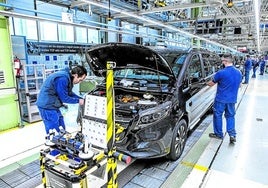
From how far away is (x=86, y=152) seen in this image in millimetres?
1796

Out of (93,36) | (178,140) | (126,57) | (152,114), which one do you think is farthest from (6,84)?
(93,36)

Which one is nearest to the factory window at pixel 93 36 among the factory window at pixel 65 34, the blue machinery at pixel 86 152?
the factory window at pixel 65 34

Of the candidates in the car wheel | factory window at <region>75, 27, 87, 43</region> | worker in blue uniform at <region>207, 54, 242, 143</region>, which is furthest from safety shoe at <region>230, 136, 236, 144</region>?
factory window at <region>75, 27, 87, 43</region>

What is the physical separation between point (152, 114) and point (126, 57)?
100cm

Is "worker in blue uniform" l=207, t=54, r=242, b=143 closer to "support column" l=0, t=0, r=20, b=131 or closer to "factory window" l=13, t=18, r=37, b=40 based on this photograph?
"support column" l=0, t=0, r=20, b=131

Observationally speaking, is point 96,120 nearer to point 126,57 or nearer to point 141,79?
point 126,57

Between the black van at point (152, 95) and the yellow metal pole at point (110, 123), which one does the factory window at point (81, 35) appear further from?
the yellow metal pole at point (110, 123)

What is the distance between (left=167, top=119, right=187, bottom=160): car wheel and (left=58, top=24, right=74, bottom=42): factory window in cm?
883

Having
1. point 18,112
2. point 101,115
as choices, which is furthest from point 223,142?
point 18,112

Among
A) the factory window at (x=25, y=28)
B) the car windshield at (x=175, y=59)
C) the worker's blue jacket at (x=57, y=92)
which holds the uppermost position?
the factory window at (x=25, y=28)

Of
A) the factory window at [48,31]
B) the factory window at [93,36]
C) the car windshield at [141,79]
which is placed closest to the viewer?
the car windshield at [141,79]

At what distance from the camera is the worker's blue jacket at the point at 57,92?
9.70 feet

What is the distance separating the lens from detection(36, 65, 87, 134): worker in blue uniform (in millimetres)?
2961

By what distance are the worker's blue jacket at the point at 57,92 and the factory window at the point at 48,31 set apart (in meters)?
7.25
